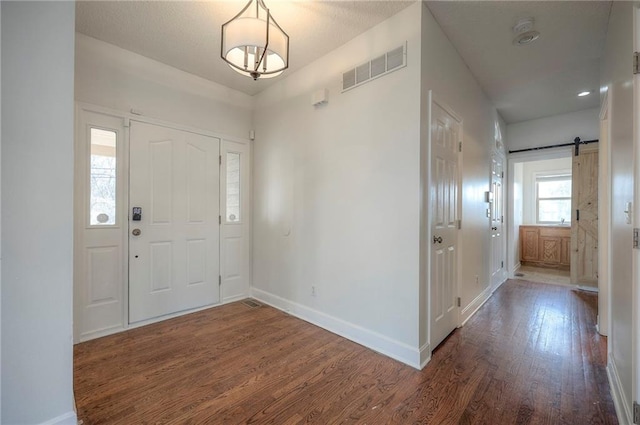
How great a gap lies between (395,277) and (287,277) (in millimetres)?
1488

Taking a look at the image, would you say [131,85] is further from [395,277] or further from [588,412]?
[588,412]

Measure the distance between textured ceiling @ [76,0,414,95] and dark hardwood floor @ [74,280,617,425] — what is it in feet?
9.49

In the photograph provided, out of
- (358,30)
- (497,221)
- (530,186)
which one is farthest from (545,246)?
(358,30)

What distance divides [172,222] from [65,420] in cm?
198

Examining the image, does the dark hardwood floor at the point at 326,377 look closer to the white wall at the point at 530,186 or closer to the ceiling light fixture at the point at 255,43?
the ceiling light fixture at the point at 255,43

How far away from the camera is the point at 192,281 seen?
331 centimetres

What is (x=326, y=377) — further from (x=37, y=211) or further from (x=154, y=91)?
(x=154, y=91)

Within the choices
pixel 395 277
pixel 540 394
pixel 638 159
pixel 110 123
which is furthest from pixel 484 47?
pixel 110 123

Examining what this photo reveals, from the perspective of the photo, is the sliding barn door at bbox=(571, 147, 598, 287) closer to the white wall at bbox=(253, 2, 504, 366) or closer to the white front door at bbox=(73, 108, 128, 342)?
the white wall at bbox=(253, 2, 504, 366)

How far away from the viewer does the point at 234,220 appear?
12.3ft

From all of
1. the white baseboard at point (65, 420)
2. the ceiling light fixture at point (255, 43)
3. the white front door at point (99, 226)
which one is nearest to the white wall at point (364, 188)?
the ceiling light fixture at point (255, 43)

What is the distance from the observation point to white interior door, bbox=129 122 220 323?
2893 millimetres

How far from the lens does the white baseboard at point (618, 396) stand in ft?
4.91

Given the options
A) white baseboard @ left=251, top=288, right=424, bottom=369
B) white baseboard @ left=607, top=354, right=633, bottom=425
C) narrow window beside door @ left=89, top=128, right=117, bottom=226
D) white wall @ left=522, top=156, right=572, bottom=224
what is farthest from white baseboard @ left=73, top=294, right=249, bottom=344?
white wall @ left=522, top=156, right=572, bottom=224
